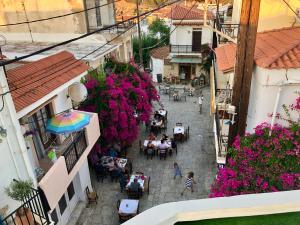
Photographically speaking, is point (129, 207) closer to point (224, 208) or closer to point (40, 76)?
point (40, 76)

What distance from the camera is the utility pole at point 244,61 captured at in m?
7.71

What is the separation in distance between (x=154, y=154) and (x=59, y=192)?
27.9 ft

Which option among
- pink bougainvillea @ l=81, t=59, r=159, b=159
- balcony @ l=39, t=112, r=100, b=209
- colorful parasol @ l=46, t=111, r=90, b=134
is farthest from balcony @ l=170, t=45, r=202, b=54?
colorful parasol @ l=46, t=111, r=90, b=134

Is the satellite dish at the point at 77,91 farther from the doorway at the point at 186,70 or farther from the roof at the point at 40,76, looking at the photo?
the doorway at the point at 186,70

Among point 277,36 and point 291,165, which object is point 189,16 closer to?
point 277,36

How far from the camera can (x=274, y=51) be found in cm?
920

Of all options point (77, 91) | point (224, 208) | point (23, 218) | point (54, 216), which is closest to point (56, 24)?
point (77, 91)

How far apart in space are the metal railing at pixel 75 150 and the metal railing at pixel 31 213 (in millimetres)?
1755

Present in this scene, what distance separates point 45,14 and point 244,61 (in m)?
15.0

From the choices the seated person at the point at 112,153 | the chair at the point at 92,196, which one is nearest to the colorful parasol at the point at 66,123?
the chair at the point at 92,196

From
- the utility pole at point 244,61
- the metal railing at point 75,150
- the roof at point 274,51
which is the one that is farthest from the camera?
the metal railing at point 75,150

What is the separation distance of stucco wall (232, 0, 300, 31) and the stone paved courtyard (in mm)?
7254

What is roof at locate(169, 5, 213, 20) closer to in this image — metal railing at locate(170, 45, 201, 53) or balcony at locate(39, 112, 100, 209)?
metal railing at locate(170, 45, 201, 53)

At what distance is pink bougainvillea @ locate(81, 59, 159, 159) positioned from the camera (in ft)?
44.0
